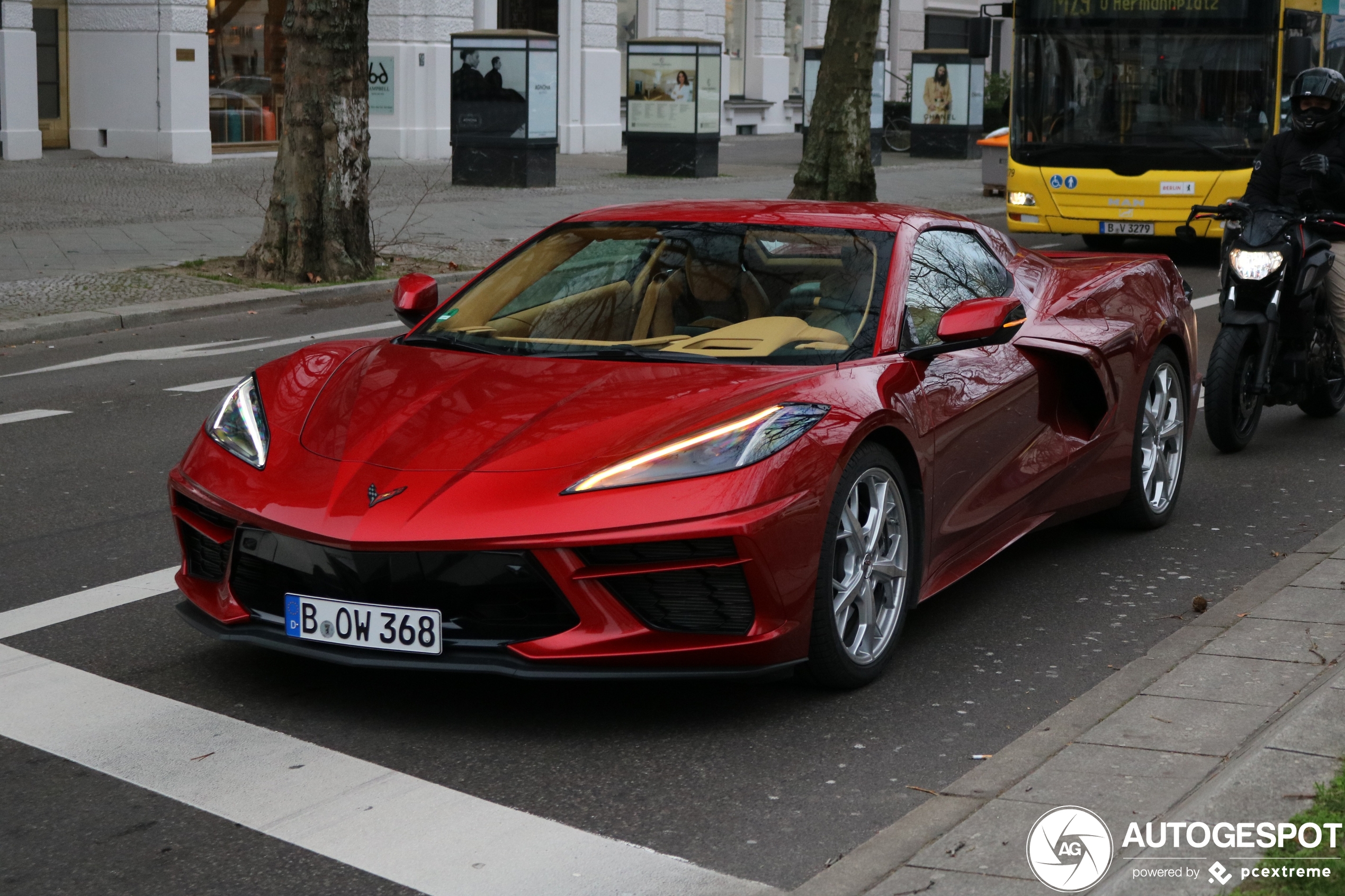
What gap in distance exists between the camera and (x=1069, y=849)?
3430 mm

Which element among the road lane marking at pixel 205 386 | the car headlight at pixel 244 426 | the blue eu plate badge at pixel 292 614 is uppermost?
the car headlight at pixel 244 426

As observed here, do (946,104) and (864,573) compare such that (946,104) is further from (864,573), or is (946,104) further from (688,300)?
(864,573)

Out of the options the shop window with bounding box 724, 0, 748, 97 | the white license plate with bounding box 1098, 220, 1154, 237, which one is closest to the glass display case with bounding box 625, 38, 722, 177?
the white license plate with bounding box 1098, 220, 1154, 237

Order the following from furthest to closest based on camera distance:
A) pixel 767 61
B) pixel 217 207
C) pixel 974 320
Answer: pixel 767 61 < pixel 217 207 < pixel 974 320

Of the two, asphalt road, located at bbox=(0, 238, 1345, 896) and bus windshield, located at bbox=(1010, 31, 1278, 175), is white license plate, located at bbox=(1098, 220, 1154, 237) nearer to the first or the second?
bus windshield, located at bbox=(1010, 31, 1278, 175)

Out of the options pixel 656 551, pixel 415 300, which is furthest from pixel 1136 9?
pixel 656 551

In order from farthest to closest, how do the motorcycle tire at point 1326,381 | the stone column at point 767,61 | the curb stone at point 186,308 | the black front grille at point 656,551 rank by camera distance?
the stone column at point 767,61 → the curb stone at point 186,308 → the motorcycle tire at point 1326,381 → the black front grille at point 656,551

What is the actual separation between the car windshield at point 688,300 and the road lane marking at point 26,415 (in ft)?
13.1

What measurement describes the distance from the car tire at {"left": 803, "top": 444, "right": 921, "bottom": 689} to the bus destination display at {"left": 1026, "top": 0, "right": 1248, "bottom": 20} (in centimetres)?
1292

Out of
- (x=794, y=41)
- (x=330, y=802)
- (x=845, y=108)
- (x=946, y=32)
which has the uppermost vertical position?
(x=946, y=32)

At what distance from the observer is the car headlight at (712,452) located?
4.19 meters

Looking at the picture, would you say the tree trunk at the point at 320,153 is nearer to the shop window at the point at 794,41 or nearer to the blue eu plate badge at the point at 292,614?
the blue eu plate badge at the point at 292,614

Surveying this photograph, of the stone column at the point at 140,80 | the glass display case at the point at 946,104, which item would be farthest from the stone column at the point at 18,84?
the glass display case at the point at 946,104

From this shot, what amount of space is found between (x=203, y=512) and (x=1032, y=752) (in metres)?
2.16
